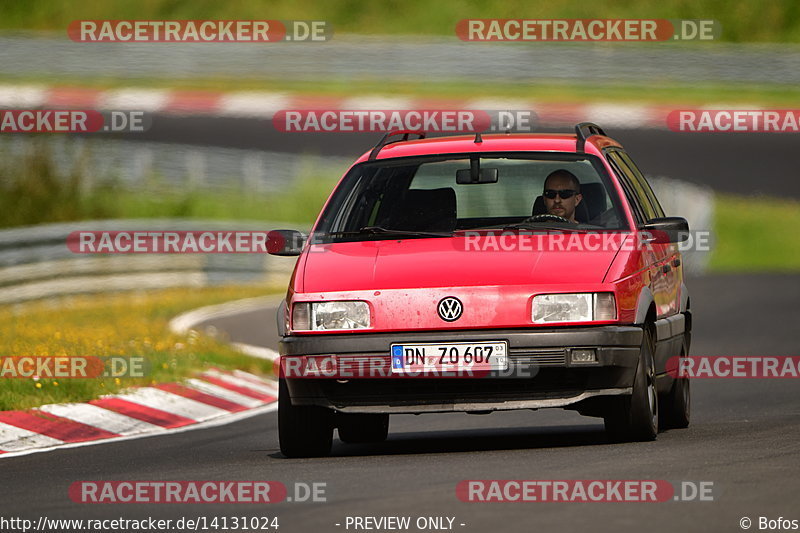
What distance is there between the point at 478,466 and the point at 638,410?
1.23m

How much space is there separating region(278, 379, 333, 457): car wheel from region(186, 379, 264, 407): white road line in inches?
168

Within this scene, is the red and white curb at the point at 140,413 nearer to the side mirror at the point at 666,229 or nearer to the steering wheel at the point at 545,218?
the steering wheel at the point at 545,218

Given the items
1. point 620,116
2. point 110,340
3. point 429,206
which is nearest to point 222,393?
point 110,340

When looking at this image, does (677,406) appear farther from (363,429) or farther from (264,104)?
(264,104)

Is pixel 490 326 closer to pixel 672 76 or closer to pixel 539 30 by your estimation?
pixel 672 76

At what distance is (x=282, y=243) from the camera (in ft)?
34.5

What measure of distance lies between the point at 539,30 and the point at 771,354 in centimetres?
2473

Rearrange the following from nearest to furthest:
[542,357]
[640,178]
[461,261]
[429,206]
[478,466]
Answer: [478,466] < [542,357] < [461,261] < [429,206] < [640,178]

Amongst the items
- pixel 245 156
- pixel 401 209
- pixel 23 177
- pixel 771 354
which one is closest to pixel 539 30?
pixel 245 156

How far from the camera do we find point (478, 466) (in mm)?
8797

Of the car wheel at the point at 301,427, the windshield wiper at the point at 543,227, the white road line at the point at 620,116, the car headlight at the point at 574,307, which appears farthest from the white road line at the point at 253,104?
the car headlight at the point at 574,307

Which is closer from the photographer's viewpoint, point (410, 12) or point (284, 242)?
point (284, 242)

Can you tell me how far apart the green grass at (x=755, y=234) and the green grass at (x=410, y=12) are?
12385 mm

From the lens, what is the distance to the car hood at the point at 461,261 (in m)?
9.45
